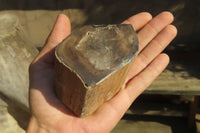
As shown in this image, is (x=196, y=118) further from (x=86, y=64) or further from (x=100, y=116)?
(x=86, y=64)

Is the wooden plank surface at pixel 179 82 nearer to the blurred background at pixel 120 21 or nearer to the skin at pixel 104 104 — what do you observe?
the blurred background at pixel 120 21

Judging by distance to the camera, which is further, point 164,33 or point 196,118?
point 196,118

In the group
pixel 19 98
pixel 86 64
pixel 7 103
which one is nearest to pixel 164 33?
pixel 86 64

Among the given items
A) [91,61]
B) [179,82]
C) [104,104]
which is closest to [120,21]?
[179,82]

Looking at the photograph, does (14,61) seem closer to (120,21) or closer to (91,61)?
(91,61)

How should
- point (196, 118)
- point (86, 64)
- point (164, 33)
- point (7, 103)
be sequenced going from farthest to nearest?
point (196, 118) → point (7, 103) → point (164, 33) → point (86, 64)

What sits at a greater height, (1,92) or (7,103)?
(1,92)

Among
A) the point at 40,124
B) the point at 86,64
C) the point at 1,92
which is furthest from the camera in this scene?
the point at 1,92

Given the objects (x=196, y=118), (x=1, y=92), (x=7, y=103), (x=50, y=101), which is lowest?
(x=196, y=118)

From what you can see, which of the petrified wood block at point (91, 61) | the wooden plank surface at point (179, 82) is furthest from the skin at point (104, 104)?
the wooden plank surface at point (179, 82)
